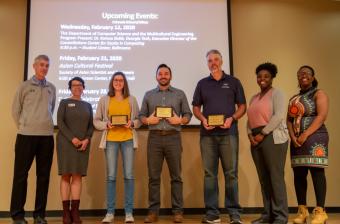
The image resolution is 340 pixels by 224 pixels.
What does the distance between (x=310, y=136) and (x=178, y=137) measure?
130cm

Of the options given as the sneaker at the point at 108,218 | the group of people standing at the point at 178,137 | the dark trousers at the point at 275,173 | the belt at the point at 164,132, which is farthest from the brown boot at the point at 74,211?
the dark trousers at the point at 275,173

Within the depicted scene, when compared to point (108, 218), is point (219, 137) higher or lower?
higher

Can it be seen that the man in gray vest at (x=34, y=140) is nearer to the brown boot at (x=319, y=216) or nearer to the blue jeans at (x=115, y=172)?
the blue jeans at (x=115, y=172)

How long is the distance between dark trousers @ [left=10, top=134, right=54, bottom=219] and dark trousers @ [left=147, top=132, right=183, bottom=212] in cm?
104

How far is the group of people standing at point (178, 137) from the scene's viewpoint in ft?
10.5

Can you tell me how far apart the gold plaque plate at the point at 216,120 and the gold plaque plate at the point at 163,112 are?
Answer: 0.44m

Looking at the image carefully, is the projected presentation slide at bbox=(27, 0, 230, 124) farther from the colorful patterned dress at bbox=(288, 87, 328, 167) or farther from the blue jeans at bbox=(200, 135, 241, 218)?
the colorful patterned dress at bbox=(288, 87, 328, 167)

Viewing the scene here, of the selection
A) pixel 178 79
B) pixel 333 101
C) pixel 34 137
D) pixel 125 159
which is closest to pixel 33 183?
pixel 34 137

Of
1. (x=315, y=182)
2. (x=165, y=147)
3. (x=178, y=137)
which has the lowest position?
(x=315, y=182)

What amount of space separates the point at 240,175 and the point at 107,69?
7.26 ft

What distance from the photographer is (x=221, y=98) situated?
3.46 m

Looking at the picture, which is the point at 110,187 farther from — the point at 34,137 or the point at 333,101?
the point at 333,101

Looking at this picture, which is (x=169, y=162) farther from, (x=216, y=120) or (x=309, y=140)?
(x=309, y=140)

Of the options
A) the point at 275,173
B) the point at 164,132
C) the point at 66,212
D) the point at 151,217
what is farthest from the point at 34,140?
the point at 275,173
